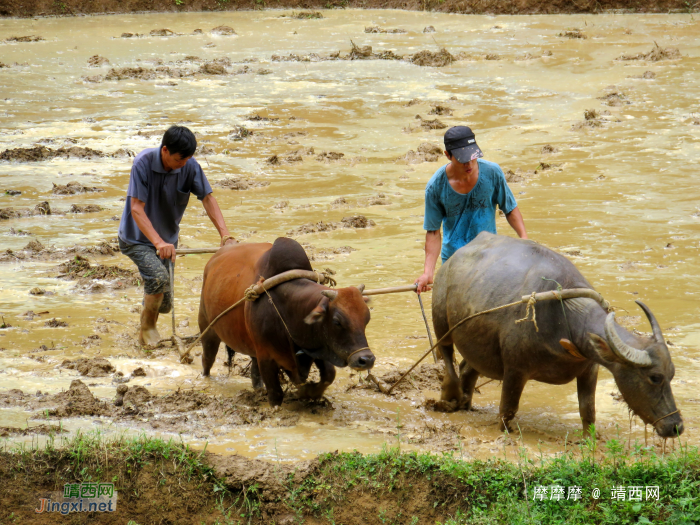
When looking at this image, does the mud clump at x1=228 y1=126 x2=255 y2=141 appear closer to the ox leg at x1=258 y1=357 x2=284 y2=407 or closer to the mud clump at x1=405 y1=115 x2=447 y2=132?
the mud clump at x1=405 y1=115 x2=447 y2=132

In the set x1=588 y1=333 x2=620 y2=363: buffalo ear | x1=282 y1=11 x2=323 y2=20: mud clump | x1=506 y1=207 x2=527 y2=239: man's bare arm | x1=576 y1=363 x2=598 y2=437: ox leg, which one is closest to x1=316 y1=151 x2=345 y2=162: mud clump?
x1=506 y1=207 x2=527 y2=239: man's bare arm

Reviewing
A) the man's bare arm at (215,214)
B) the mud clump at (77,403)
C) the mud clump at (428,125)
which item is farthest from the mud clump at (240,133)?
the mud clump at (77,403)

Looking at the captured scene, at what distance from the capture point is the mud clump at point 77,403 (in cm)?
507

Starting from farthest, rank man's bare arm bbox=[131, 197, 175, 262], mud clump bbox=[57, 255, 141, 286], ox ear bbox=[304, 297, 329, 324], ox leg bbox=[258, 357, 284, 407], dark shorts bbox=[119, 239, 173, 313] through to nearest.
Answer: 1. mud clump bbox=[57, 255, 141, 286]
2. dark shorts bbox=[119, 239, 173, 313]
3. man's bare arm bbox=[131, 197, 175, 262]
4. ox leg bbox=[258, 357, 284, 407]
5. ox ear bbox=[304, 297, 329, 324]

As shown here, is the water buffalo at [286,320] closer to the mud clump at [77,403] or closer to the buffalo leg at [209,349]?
the buffalo leg at [209,349]

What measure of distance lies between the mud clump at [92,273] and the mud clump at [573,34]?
1444 cm

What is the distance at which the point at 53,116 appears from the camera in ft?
47.6

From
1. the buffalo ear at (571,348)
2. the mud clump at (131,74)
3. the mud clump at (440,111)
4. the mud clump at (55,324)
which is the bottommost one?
the mud clump at (55,324)

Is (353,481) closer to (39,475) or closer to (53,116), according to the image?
(39,475)

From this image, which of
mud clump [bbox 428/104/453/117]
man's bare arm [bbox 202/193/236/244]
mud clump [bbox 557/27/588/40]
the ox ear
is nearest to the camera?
the ox ear

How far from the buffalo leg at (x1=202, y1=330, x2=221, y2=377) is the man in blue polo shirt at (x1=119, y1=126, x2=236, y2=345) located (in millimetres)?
734

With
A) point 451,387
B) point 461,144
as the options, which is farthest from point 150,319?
point 461,144

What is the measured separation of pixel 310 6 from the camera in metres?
25.7

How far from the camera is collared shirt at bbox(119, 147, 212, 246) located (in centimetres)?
637
